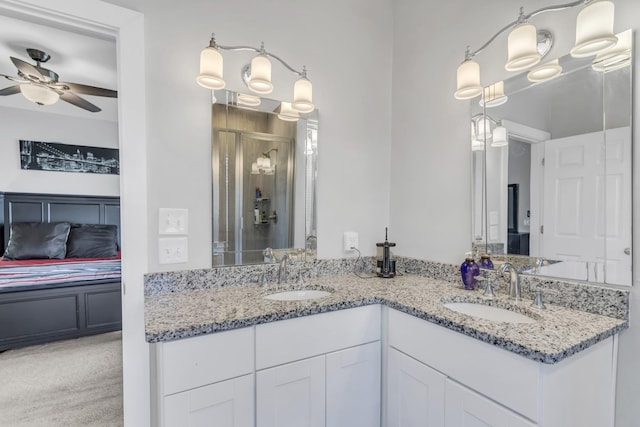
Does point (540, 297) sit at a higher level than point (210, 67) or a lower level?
lower

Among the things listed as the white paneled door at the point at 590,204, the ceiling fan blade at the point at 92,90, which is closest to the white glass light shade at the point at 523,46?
the white paneled door at the point at 590,204

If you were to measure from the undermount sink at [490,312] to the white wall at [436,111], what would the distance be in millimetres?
358

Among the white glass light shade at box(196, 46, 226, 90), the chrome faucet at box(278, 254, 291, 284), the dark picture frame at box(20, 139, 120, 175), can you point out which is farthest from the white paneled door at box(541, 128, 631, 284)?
the dark picture frame at box(20, 139, 120, 175)

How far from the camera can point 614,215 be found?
44.1 inches

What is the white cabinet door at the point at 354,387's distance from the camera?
129 centimetres

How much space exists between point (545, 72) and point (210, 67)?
1468mm

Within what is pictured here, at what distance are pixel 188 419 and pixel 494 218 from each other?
61.1 inches

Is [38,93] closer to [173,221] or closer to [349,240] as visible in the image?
[173,221]

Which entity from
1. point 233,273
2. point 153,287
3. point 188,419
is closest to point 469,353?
point 188,419

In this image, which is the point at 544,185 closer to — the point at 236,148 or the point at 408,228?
the point at 408,228

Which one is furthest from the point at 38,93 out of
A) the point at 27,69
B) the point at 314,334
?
the point at 314,334

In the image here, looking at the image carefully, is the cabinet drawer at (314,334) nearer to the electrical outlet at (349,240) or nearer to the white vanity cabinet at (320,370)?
the white vanity cabinet at (320,370)

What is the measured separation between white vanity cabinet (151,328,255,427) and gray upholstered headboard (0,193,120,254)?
3929 mm

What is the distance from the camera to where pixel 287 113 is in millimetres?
1772
